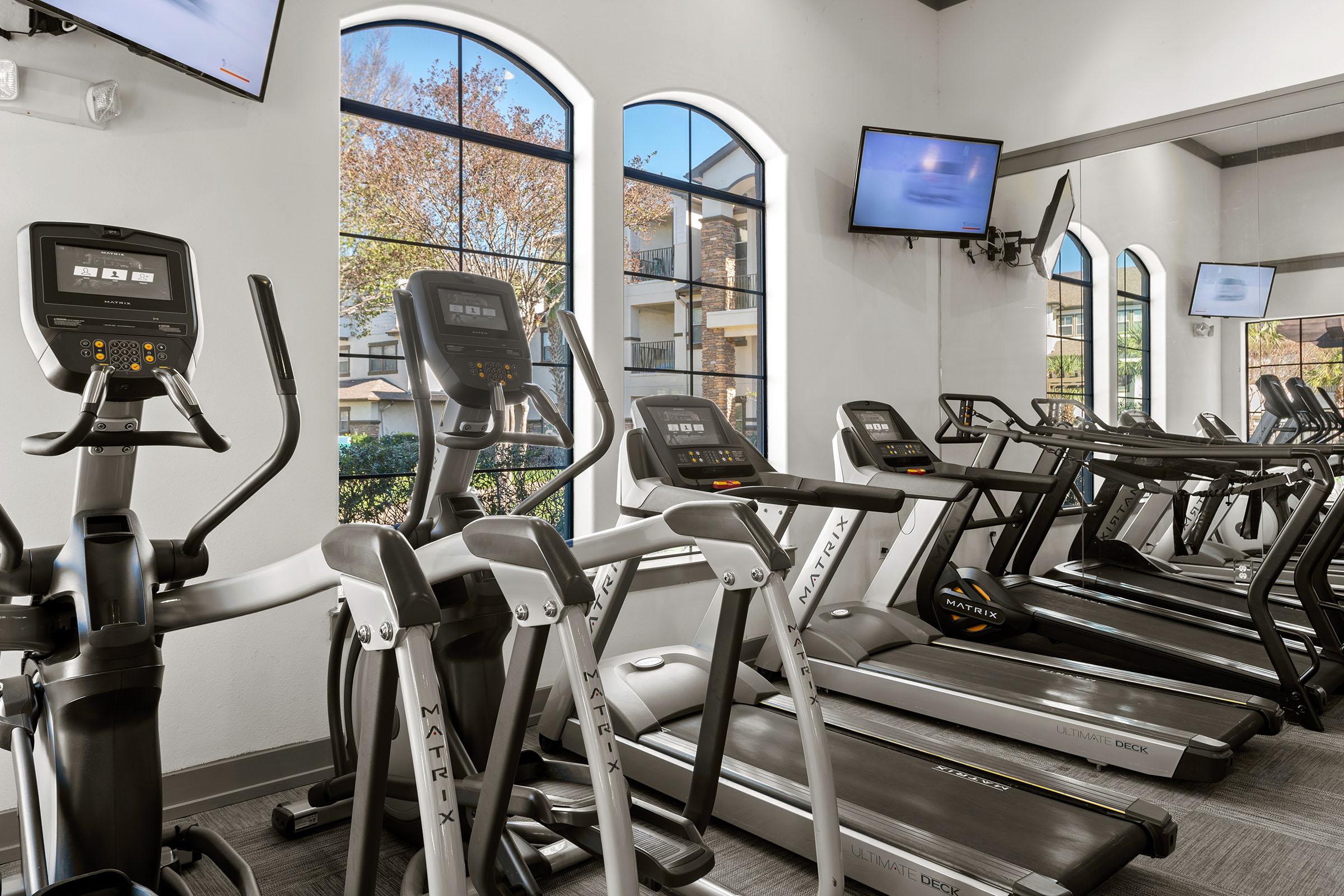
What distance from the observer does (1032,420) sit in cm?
558

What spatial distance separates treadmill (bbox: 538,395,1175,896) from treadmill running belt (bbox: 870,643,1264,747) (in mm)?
379

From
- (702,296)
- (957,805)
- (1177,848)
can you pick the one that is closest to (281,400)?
(957,805)

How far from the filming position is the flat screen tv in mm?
5289

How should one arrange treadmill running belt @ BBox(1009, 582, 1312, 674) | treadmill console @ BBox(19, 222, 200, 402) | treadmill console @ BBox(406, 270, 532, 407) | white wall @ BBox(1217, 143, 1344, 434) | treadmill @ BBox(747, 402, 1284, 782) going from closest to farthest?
treadmill console @ BBox(19, 222, 200, 402)
treadmill console @ BBox(406, 270, 532, 407)
treadmill @ BBox(747, 402, 1284, 782)
treadmill running belt @ BBox(1009, 582, 1312, 674)
white wall @ BBox(1217, 143, 1344, 434)

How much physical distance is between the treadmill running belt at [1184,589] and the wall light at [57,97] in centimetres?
486

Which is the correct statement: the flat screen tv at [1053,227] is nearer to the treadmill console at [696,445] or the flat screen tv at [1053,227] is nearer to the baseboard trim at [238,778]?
the treadmill console at [696,445]

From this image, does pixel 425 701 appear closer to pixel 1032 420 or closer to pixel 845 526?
pixel 845 526

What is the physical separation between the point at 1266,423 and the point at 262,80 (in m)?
4.75

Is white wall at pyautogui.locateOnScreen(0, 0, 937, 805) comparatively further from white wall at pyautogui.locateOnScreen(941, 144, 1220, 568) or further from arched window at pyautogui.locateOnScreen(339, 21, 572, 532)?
white wall at pyautogui.locateOnScreen(941, 144, 1220, 568)

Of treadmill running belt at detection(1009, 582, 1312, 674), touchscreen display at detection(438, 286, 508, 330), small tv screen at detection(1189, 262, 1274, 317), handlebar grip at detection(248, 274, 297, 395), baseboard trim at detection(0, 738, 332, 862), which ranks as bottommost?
baseboard trim at detection(0, 738, 332, 862)

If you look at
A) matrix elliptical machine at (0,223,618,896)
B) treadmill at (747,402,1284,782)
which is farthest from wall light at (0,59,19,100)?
treadmill at (747,402,1284,782)

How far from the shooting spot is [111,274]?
1.95 m

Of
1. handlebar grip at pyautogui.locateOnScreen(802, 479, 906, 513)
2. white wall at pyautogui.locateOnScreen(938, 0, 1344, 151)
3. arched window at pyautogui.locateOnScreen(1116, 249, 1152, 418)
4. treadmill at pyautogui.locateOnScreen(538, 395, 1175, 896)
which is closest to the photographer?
treadmill at pyautogui.locateOnScreen(538, 395, 1175, 896)

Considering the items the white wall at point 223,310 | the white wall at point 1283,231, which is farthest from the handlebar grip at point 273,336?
the white wall at point 1283,231
